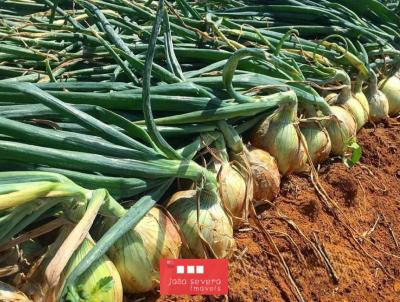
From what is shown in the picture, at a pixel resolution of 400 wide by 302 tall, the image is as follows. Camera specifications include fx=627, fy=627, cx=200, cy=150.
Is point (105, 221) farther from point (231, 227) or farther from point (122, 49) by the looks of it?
point (122, 49)

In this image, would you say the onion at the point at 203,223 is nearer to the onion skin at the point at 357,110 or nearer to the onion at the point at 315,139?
the onion at the point at 315,139

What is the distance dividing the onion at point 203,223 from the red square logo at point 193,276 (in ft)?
0.19

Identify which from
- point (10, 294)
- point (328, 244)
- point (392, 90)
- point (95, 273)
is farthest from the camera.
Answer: point (392, 90)

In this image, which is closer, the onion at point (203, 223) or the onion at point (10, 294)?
the onion at point (10, 294)

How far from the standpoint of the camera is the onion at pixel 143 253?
185cm

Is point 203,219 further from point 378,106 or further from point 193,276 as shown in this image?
point 378,106

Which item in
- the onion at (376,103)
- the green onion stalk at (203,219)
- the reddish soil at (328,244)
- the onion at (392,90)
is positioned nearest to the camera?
the green onion stalk at (203,219)

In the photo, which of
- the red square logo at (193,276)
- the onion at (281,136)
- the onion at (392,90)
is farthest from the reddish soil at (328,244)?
the onion at (392,90)

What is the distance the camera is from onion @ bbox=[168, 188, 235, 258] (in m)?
2.05

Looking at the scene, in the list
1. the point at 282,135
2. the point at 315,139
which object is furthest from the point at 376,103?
the point at 282,135

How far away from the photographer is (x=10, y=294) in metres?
1.59

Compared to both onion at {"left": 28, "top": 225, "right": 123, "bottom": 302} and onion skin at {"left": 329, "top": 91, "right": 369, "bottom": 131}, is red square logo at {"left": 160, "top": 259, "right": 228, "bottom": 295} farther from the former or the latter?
onion skin at {"left": 329, "top": 91, "right": 369, "bottom": 131}

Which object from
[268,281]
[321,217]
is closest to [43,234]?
[268,281]

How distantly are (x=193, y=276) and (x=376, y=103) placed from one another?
5.79ft
